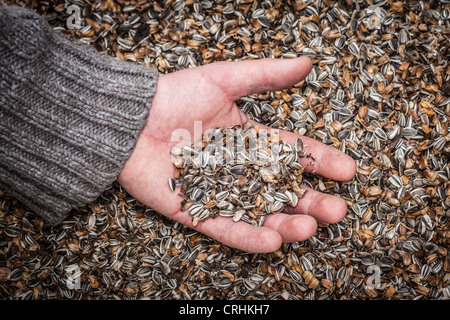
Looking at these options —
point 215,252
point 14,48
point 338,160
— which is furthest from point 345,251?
point 14,48

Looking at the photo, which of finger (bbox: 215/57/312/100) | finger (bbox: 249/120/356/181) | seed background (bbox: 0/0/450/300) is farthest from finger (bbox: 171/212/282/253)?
finger (bbox: 215/57/312/100)

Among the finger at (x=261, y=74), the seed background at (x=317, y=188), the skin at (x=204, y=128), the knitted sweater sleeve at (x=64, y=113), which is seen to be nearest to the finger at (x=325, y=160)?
the skin at (x=204, y=128)

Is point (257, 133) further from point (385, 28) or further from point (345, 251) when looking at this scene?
point (385, 28)

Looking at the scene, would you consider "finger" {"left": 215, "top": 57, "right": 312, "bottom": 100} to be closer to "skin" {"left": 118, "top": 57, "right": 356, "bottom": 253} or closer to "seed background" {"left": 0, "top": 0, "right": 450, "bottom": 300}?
"skin" {"left": 118, "top": 57, "right": 356, "bottom": 253}

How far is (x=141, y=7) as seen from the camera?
2.11 metres

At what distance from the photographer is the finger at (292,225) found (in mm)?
1657

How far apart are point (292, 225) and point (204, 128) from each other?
628mm

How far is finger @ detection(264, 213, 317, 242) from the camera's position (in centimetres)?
166

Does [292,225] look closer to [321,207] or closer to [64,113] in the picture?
[321,207]

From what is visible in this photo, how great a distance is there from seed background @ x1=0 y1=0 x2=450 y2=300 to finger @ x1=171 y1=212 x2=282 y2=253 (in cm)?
14

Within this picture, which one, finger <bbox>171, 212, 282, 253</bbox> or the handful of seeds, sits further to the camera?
the handful of seeds

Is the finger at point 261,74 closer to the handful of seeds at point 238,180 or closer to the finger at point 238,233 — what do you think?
the handful of seeds at point 238,180

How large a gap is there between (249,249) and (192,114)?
2.22 ft

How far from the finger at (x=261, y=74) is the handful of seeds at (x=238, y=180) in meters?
0.26
